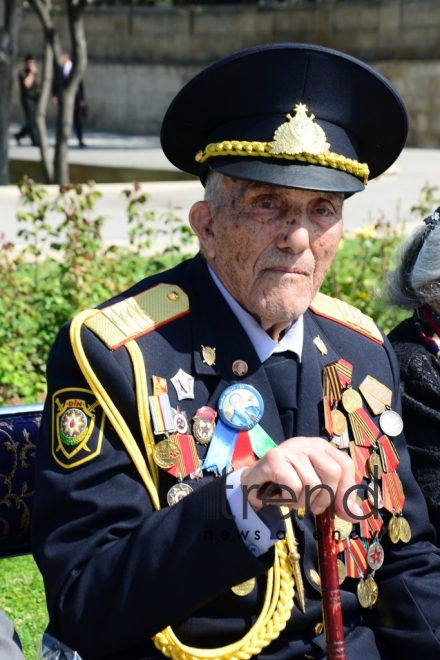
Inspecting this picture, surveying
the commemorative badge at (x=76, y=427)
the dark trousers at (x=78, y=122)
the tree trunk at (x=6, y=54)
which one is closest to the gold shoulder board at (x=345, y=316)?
the commemorative badge at (x=76, y=427)

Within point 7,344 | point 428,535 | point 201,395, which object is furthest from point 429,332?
point 7,344

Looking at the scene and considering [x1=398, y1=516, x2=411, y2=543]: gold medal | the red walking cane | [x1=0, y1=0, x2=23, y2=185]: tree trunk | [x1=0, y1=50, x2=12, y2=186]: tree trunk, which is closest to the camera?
the red walking cane

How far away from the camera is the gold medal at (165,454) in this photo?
227 centimetres

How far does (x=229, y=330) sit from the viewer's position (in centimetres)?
248

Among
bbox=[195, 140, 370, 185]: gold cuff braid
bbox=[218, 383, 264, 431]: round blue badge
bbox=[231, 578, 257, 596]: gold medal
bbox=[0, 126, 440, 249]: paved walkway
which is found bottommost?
bbox=[0, 126, 440, 249]: paved walkway

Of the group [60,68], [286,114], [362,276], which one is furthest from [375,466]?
[60,68]

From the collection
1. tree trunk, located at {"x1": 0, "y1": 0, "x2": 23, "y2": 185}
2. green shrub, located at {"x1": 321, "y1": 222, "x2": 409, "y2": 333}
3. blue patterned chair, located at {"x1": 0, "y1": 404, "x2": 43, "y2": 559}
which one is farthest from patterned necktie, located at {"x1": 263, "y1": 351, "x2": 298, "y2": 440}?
tree trunk, located at {"x1": 0, "y1": 0, "x2": 23, "y2": 185}

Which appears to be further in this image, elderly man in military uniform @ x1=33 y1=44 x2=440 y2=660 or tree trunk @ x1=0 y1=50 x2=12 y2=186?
tree trunk @ x1=0 y1=50 x2=12 y2=186

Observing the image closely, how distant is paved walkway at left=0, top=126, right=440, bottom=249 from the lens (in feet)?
36.4

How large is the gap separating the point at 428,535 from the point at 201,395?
2.20 ft

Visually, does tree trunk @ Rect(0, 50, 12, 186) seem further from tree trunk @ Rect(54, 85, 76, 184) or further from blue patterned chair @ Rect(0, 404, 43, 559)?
blue patterned chair @ Rect(0, 404, 43, 559)

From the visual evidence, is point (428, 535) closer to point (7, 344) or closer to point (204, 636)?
point (204, 636)

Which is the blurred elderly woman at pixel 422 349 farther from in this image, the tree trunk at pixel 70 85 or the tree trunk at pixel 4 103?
the tree trunk at pixel 70 85

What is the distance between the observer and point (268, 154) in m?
2.35
